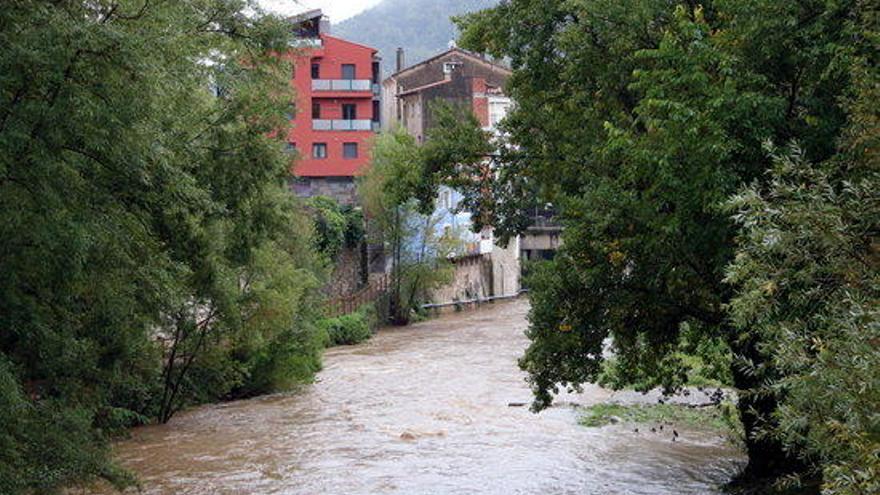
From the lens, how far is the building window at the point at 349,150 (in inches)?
2522

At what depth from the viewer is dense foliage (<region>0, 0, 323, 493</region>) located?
9.06 meters

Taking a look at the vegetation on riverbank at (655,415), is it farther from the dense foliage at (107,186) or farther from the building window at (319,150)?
the building window at (319,150)

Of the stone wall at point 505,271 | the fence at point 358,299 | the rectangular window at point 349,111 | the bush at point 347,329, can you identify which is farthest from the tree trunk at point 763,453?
the stone wall at point 505,271

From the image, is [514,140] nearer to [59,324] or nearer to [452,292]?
[59,324]

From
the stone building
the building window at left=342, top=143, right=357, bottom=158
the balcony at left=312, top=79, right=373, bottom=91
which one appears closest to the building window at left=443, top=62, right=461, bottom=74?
the stone building

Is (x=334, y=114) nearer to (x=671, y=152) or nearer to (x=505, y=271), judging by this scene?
(x=505, y=271)

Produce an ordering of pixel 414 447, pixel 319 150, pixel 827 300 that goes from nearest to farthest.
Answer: pixel 827 300
pixel 414 447
pixel 319 150

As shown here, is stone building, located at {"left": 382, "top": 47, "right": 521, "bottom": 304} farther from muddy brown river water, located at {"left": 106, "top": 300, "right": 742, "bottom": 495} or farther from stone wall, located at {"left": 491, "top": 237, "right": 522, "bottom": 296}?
muddy brown river water, located at {"left": 106, "top": 300, "right": 742, "bottom": 495}

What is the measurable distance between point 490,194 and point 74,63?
10.8 meters

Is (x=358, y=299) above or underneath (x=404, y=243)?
underneath

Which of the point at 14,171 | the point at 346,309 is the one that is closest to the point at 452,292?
the point at 346,309

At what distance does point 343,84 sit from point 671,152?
175 ft

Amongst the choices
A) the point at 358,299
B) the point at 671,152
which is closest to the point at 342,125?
the point at 358,299

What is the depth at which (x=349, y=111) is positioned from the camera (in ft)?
212
